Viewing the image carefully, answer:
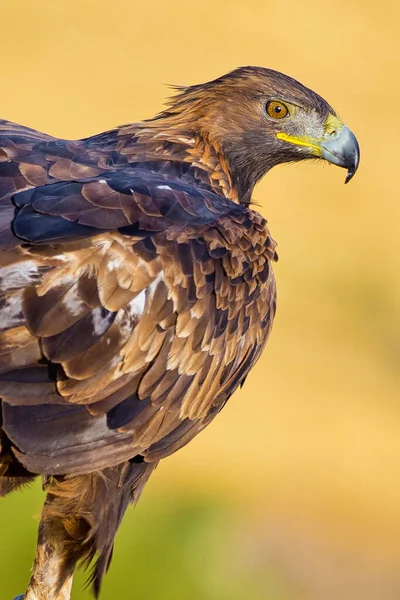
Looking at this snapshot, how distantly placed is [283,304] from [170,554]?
6.68 meters

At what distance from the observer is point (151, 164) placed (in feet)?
19.5

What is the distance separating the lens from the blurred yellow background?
10.4 meters

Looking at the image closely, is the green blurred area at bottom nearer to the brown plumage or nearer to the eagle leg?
the eagle leg

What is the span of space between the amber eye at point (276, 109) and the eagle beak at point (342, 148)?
0.24 metres

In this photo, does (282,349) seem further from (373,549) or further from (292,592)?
(292,592)

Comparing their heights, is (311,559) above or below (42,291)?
below

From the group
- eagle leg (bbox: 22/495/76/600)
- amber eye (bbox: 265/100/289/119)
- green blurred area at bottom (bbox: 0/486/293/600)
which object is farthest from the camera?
green blurred area at bottom (bbox: 0/486/293/600)

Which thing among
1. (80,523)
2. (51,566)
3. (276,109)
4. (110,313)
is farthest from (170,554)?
(110,313)

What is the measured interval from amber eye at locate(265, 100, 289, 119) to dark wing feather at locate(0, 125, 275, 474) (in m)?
0.96

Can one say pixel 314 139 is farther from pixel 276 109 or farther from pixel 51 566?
pixel 51 566

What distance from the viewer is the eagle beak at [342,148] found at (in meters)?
6.40

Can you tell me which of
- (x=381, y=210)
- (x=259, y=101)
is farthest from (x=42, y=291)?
(x=381, y=210)

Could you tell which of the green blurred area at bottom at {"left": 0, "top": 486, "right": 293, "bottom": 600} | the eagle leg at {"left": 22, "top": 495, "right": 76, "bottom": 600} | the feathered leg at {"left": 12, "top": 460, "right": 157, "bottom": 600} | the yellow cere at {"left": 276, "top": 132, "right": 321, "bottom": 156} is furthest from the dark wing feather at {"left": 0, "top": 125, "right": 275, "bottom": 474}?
the green blurred area at bottom at {"left": 0, "top": 486, "right": 293, "bottom": 600}

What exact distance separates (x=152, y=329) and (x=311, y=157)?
190 centimetres
